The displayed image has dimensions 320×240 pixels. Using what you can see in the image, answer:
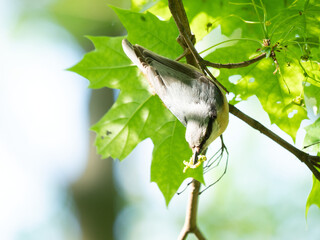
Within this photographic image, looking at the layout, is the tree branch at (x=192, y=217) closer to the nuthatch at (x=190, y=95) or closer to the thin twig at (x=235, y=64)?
the nuthatch at (x=190, y=95)

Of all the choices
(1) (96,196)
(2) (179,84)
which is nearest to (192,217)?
(2) (179,84)

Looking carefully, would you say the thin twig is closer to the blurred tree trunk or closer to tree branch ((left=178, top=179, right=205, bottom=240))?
tree branch ((left=178, top=179, right=205, bottom=240))

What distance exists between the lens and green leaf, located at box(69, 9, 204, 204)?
2.23m

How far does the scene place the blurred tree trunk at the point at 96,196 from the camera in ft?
17.4

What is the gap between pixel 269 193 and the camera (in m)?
8.17

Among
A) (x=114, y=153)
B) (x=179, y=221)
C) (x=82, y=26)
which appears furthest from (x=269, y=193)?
(x=114, y=153)

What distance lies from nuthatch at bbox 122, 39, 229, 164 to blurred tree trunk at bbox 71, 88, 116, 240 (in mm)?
3554

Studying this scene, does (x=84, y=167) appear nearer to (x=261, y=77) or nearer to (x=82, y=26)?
(x=82, y=26)

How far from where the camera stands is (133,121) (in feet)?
7.70

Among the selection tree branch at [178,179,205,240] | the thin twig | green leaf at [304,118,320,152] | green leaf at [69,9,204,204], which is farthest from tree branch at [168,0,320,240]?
tree branch at [178,179,205,240]

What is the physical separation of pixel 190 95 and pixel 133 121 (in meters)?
0.53

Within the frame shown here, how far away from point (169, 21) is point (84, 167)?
380 cm

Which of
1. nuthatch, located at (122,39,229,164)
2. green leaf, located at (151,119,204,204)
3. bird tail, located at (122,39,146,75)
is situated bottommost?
green leaf, located at (151,119,204,204)

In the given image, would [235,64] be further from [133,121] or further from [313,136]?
[133,121]
